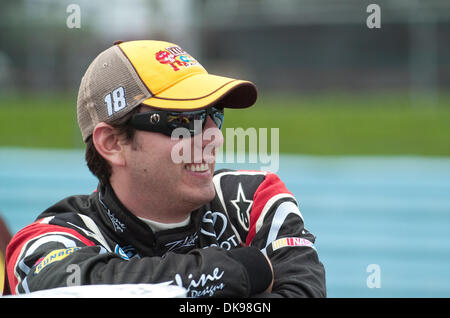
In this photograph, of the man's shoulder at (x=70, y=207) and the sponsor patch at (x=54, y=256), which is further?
the man's shoulder at (x=70, y=207)

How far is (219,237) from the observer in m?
1.76

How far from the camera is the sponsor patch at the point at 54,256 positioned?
144cm

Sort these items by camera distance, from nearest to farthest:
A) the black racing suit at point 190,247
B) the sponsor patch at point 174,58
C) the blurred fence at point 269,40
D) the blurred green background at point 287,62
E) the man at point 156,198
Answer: the black racing suit at point 190,247
the man at point 156,198
the sponsor patch at point 174,58
the blurred green background at point 287,62
the blurred fence at point 269,40

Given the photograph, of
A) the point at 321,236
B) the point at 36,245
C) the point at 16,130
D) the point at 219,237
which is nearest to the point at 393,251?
the point at 321,236

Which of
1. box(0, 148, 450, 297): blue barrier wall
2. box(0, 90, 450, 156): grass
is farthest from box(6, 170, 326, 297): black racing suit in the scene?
box(0, 90, 450, 156): grass

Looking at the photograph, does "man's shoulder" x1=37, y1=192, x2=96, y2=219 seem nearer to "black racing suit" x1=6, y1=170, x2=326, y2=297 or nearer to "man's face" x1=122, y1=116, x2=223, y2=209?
"black racing suit" x1=6, y1=170, x2=326, y2=297

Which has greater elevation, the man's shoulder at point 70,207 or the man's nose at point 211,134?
the man's nose at point 211,134

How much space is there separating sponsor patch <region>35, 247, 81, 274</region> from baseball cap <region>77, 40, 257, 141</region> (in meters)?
0.34

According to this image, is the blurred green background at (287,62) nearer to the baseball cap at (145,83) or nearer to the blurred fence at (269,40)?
the blurred fence at (269,40)

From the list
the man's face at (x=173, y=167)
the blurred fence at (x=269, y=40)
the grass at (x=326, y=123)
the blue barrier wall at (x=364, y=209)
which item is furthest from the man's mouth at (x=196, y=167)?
the blurred fence at (x=269, y=40)

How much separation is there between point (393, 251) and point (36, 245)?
5.01 metres

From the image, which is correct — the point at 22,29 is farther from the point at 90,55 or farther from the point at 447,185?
the point at 447,185

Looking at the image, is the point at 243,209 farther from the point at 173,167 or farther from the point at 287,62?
the point at 287,62

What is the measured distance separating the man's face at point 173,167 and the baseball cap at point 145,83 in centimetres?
8
